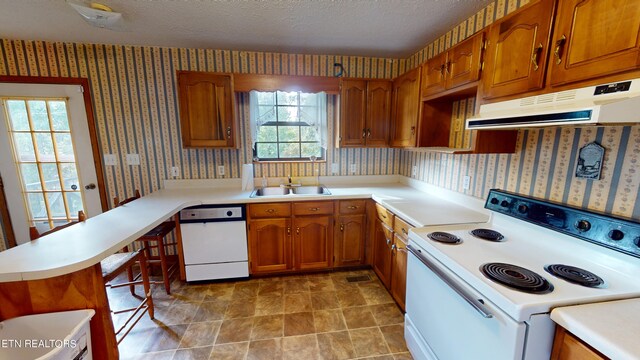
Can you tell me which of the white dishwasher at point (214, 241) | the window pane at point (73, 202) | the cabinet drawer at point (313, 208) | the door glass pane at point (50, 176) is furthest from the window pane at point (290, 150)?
the door glass pane at point (50, 176)

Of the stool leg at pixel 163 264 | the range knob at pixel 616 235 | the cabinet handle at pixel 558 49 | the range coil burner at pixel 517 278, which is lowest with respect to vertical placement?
the stool leg at pixel 163 264

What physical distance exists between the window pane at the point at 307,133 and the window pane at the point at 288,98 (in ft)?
1.00

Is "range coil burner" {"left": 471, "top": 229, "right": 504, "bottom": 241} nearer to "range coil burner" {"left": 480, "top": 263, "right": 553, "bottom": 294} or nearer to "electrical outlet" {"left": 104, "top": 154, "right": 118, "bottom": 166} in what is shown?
"range coil burner" {"left": 480, "top": 263, "right": 553, "bottom": 294}

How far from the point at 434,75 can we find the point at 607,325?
1.76m

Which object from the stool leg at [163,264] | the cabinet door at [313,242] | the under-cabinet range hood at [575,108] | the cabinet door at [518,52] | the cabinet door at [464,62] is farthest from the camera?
the cabinet door at [313,242]

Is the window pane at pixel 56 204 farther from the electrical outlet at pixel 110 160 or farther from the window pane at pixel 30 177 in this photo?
the electrical outlet at pixel 110 160

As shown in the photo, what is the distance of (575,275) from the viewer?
101 cm

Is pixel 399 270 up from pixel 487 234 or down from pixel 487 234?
down

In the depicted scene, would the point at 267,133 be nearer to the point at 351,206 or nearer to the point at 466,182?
the point at 351,206

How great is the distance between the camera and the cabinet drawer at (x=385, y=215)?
6.87ft

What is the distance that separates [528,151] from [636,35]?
0.79 metres

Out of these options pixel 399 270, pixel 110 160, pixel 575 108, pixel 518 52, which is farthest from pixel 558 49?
pixel 110 160

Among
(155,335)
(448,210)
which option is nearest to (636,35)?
(448,210)

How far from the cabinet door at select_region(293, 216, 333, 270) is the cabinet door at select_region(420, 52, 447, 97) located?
146 centimetres
